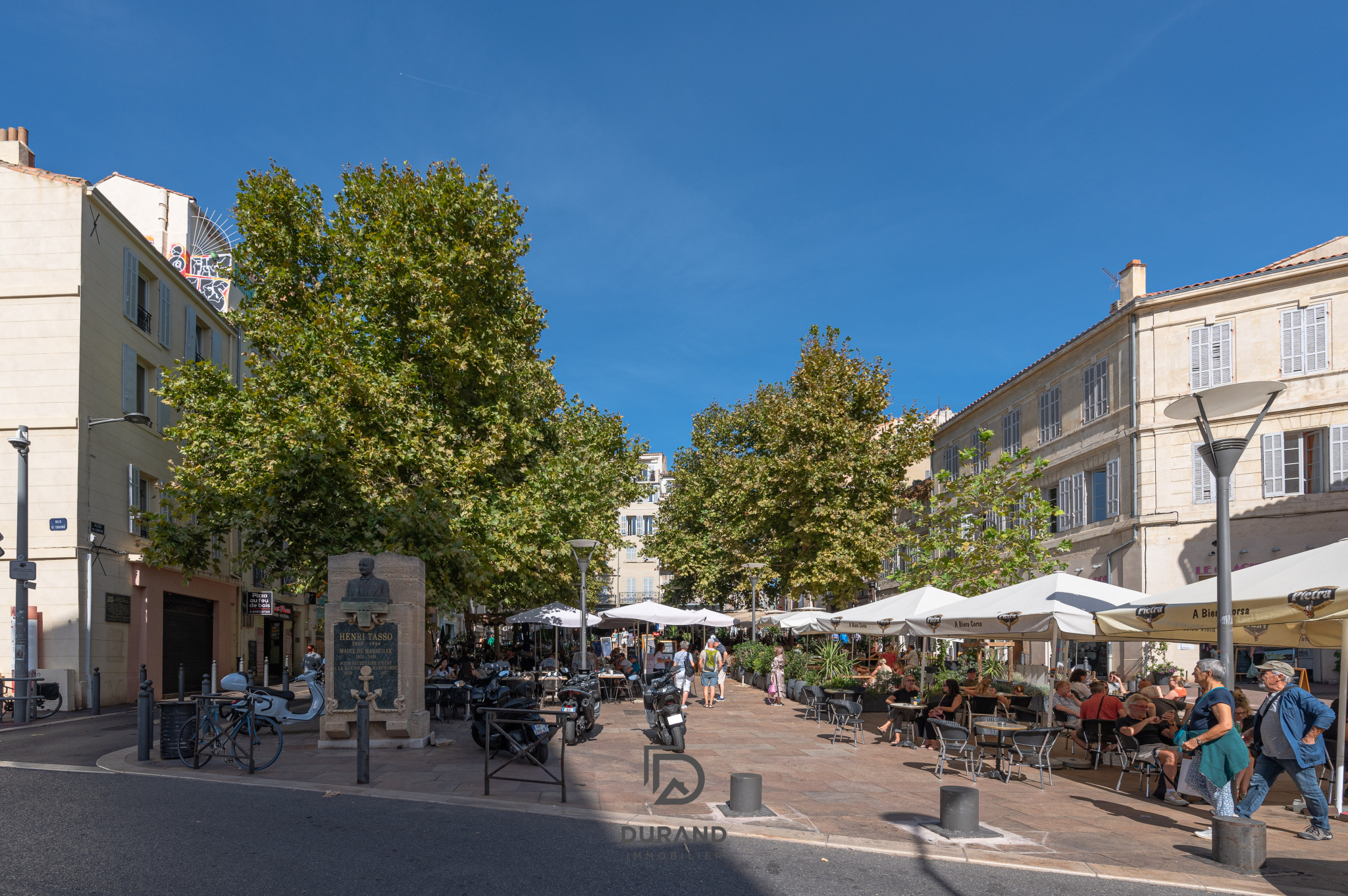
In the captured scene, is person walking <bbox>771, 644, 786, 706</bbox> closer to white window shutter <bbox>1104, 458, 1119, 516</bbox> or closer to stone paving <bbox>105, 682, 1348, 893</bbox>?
stone paving <bbox>105, 682, 1348, 893</bbox>

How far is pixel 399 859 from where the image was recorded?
6594 mm

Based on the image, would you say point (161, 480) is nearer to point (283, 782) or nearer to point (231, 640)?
point (231, 640)

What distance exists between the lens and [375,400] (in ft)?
62.2

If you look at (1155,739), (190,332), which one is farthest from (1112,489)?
(190,332)

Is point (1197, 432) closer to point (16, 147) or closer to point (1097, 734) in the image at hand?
point (1097, 734)

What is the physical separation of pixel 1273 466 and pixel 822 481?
39.8 ft

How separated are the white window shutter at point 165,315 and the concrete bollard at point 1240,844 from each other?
25.7m

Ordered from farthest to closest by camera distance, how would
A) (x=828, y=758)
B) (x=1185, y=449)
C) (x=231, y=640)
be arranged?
(x=231, y=640) < (x=1185, y=449) < (x=828, y=758)

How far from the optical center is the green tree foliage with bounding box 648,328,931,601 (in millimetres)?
29875

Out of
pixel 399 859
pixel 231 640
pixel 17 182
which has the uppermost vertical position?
pixel 17 182

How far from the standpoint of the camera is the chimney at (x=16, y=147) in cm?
2338

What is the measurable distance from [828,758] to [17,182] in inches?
827

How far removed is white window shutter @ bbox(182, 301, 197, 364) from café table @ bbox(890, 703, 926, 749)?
2194cm

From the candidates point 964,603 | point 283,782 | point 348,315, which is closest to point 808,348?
point 348,315
